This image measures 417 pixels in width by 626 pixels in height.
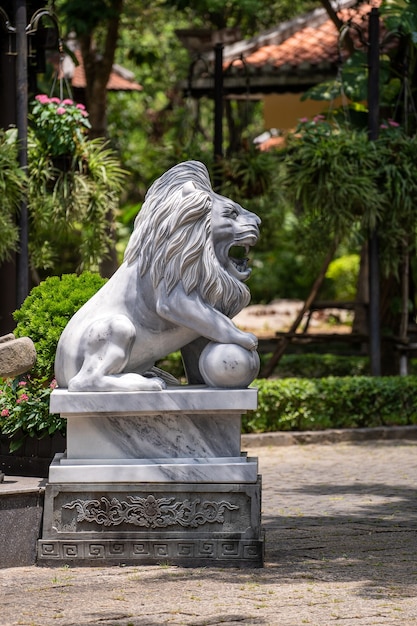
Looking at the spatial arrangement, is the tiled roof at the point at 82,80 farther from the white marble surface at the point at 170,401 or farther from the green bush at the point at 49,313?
the white marble surface at the point at 170,401

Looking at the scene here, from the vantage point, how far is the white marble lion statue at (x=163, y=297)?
596 cm

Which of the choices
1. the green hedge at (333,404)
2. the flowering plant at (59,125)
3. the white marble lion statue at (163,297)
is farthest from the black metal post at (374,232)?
the white marble lion statue at (163,297)

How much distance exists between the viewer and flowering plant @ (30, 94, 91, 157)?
10.4m

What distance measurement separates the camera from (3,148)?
9805 millimetres

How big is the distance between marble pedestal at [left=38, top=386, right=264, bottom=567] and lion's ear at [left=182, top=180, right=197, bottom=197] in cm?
102

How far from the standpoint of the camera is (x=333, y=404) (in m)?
11.2

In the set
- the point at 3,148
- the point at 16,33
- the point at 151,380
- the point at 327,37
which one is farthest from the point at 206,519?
the point at 327,37

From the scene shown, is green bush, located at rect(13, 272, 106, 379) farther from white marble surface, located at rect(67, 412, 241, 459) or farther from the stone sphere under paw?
the stone sphere under paw

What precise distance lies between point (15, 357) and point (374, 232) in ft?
21.3

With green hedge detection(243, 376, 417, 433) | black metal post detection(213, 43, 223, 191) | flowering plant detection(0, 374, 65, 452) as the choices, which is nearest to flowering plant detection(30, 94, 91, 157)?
black metal post detection(213, 43, 223, 191)

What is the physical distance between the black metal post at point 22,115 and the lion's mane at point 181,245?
4.16 metres

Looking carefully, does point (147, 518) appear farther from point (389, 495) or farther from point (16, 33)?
point (16, 33)

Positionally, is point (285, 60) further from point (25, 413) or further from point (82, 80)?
point (25, 413)

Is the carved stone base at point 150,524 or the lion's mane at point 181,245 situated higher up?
the lion's mane at point 181,245
